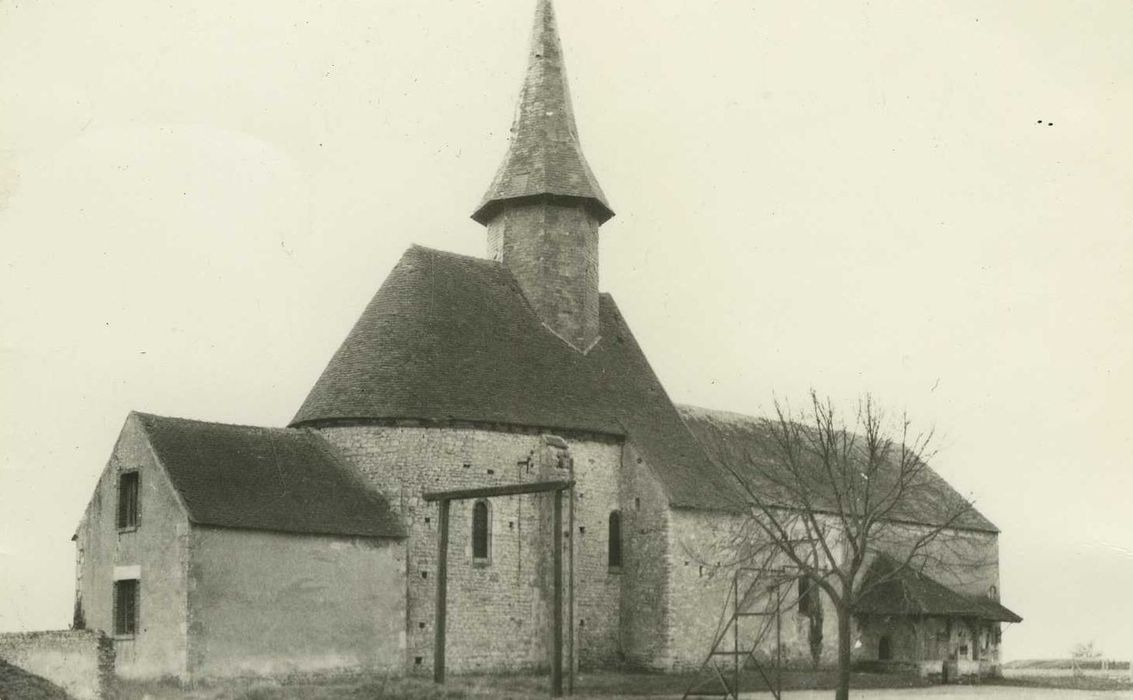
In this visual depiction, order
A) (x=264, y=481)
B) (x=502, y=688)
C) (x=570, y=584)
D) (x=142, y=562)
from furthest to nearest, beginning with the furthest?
(x=570, y=584) → (x=264, y=481) → (x=142, y=562) → (x=502, y=688)

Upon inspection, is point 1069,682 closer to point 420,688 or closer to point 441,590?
point 441,590

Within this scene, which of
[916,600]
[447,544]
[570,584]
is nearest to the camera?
[447,544]

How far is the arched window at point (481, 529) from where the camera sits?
32281 millimetres

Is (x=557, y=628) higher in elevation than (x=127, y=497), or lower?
lower

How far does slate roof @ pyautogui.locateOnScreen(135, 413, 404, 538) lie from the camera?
28.0m

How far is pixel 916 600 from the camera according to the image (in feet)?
127

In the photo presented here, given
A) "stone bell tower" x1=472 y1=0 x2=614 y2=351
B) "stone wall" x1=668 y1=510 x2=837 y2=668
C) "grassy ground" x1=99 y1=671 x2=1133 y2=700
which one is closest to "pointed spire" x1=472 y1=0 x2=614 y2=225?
"stone bell tower" x1=472 y1=0 x2=614 y2=351

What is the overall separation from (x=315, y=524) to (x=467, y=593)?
4620 millimetres

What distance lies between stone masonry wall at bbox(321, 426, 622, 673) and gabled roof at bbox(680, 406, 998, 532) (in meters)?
6.46

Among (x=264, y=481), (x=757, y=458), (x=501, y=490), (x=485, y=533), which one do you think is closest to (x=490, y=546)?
(x=485, y=533)

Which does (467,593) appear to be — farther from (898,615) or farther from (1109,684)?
(1109,684)

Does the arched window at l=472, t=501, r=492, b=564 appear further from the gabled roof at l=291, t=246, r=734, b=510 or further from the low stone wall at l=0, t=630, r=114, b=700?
the low stone wall at l=0, t=630, r=114, b=700

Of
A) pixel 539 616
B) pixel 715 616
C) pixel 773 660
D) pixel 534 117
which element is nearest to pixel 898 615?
pixel 773 660

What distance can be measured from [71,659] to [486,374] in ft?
38.7
